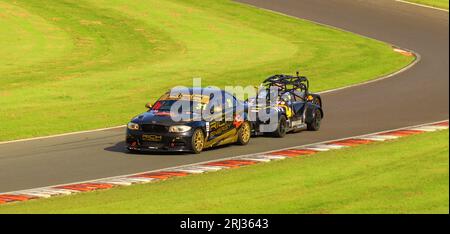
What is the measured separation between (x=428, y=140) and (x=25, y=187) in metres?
9.19

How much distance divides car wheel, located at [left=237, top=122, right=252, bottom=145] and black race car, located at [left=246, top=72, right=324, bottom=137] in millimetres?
608

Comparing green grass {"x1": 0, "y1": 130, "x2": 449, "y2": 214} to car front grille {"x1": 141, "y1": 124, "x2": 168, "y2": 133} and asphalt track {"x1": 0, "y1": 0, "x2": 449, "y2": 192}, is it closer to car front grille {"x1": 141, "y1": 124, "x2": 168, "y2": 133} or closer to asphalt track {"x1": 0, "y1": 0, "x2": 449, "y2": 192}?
asphalt track {"x1": 0, "y1": 0, "x2": 449, "y2": 192}

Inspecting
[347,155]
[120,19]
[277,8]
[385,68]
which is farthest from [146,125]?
[277,8]

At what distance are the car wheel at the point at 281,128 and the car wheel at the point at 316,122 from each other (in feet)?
4.81

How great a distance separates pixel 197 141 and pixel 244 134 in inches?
74.5

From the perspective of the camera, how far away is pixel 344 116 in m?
32.7

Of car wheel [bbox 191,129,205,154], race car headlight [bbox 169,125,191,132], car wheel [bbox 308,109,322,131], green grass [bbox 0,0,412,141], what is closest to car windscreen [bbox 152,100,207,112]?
car wheel [bbox 191,129,205,154]

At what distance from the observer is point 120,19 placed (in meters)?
53.5

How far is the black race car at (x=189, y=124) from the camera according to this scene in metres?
25.2

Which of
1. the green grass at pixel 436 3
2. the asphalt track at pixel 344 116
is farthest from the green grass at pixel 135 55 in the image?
the green grass at pixel 436 3

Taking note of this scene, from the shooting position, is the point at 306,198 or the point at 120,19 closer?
the point at 306,198

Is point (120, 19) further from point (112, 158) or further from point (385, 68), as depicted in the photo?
point (112, 158)

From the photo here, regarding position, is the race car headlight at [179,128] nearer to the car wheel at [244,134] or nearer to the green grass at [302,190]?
the car wheel at [244,134]

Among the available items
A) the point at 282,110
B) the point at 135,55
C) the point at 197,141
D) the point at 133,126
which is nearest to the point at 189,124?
the point at 197,141
